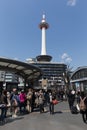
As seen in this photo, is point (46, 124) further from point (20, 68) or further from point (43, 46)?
point (43, 46)

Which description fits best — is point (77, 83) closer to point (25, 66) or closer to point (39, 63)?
point (25, 66)

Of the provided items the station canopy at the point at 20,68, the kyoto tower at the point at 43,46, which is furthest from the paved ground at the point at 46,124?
the kyoto tower at the point at 43,46

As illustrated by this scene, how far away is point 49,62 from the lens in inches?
4943

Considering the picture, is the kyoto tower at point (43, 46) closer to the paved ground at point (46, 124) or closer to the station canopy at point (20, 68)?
the station canopy at point (20, 68)

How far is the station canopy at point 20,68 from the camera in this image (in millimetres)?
20250

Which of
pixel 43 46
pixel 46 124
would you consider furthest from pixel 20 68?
pixel 43 46

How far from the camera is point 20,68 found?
23672 mm

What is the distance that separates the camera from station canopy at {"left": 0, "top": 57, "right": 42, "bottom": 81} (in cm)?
2025

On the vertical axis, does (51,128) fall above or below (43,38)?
below

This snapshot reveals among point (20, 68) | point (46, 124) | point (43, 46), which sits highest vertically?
point (43, 46)

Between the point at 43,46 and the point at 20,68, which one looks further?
the point at 43,46

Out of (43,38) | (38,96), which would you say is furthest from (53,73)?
(38,96)

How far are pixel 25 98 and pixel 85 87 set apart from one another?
2063cm

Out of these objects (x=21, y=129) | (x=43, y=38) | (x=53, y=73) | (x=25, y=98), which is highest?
(x=43, y=38)
